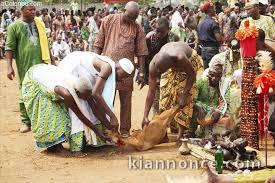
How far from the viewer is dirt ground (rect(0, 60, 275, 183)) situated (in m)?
5.90

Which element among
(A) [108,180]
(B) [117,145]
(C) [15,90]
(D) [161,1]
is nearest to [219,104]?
(B) [117,145]

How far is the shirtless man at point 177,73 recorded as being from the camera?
6754mm

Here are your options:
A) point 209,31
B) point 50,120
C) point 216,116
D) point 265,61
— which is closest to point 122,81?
point 50,120

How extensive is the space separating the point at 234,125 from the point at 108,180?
86.8 inches

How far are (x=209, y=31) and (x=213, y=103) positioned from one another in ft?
10.00

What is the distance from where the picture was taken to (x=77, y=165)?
6477mm

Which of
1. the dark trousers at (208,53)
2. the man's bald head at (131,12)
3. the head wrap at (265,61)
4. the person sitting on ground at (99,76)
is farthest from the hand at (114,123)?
the dark trousers at (208,53)

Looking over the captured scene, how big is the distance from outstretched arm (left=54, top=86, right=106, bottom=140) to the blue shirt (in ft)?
13.2

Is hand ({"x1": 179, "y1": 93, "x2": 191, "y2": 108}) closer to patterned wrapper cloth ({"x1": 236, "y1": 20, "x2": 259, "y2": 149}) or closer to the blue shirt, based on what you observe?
patterned wrapper cloth ({"x1": 236, "y1": 20, "x2": 259, "y2": 149})

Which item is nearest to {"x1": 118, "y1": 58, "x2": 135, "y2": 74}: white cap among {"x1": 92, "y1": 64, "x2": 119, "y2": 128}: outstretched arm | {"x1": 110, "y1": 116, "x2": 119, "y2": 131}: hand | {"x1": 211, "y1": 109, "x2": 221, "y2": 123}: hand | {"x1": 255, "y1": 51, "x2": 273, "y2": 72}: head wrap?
{"x1": 92, "y1": 64, "x2": 119, "y2": 128}: outstretched arm

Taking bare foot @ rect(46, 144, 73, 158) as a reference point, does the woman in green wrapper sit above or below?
above

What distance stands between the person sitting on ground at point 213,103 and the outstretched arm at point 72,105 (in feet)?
4.35

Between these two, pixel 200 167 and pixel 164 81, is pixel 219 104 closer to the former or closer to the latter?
pixel 164 81

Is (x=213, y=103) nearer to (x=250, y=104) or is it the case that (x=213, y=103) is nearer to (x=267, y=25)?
(x=250, y=104)
